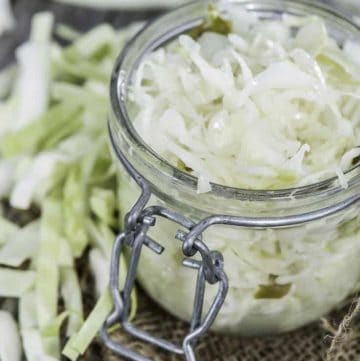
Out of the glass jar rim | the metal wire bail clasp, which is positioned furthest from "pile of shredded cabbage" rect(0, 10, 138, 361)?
the glass jar rim

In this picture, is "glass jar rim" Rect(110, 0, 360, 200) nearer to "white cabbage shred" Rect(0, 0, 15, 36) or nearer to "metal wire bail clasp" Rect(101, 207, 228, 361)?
"metal wire bail clasp" Rect(101, 207, 228, 361)

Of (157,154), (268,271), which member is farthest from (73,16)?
(268,271)

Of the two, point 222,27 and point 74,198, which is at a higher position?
point 222,27

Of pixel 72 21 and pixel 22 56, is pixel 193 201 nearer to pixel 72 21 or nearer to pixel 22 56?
pixel 22 56

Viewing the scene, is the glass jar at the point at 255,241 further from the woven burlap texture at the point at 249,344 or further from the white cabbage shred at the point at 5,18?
the white cabbage shred at the point at 5,18

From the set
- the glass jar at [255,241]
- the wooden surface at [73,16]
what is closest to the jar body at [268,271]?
the glass jar at [255,241]

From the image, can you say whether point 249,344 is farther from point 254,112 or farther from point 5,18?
point 5,18

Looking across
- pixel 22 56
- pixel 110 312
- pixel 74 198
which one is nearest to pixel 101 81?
pixel 22 56
